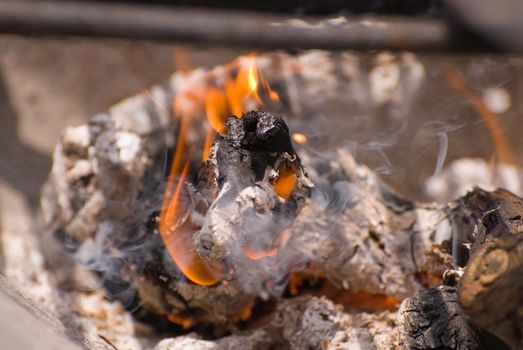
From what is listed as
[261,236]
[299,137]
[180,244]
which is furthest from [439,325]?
[299,137]

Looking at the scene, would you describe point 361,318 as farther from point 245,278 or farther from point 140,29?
point 140,29

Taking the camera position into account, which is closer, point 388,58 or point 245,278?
point 245,278

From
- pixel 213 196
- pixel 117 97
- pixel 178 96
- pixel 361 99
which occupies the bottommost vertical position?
pixel 213 196

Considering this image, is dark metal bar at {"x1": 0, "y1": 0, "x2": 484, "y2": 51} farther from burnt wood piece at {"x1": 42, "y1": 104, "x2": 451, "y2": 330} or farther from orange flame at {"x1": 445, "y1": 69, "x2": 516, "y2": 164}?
orange flame at {"x1": 445, "y1": 69, "x2": 516, "y2": 164}

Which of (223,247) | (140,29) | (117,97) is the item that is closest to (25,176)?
(117,97)

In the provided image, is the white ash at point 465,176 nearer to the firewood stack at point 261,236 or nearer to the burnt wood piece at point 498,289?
the firewood stack at point 261,236

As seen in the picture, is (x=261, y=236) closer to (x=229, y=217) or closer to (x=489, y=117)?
(x=229, y=217)

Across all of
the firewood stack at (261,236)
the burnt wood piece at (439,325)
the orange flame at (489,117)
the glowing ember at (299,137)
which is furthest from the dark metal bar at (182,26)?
the orange flame at (489,117)
